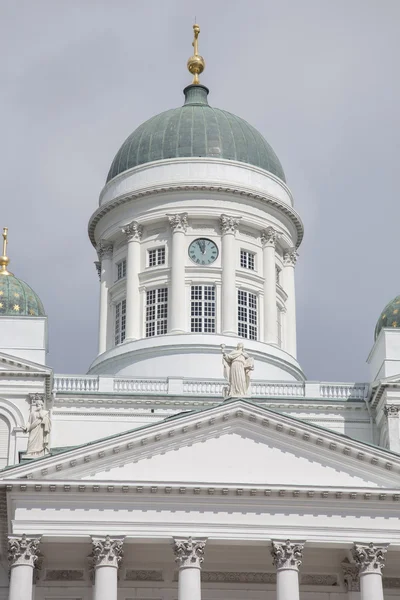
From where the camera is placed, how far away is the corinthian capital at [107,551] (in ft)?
176

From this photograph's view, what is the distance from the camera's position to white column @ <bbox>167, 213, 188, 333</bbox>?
74312 mm

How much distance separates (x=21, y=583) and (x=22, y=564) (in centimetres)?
63

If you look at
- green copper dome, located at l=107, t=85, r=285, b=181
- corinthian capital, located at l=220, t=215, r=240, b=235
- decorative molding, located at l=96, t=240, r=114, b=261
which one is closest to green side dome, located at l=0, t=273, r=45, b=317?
decorative molding, located at l=96, t=240, r=114, b=261

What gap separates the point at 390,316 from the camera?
7100cm

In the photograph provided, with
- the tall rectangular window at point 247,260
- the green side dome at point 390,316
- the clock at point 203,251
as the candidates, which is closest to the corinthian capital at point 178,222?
the clock at point 203,251

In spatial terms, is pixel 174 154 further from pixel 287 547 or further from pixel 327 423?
pixel 287 547

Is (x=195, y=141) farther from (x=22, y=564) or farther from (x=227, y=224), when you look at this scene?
(x=22, y=564)

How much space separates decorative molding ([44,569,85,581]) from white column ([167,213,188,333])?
722 inches

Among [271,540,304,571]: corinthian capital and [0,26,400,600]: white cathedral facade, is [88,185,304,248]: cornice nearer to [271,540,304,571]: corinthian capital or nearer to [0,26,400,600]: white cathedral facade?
[0,26,400,600]: white cathedral facade

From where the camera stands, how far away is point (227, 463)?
55.8 meters

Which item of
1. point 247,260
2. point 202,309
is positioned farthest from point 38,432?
point 247,260

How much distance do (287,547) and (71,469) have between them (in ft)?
25.8

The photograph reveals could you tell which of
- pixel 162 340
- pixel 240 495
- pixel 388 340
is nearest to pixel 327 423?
pixel 388 340

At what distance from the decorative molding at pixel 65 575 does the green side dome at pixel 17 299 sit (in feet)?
49.0
